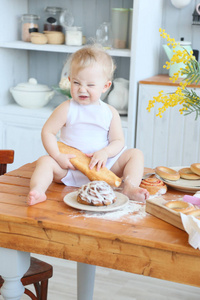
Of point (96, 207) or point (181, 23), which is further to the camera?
point (181, 23)

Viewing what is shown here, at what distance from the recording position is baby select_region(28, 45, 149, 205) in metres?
1.53

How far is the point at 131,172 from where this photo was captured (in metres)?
1.52

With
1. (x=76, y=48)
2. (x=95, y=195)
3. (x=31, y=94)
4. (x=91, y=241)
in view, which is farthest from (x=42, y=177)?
(x=31, y=94)

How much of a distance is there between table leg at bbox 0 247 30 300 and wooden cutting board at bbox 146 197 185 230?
37 cm

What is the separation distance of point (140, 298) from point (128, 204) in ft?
3.35

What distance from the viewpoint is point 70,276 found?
238cm

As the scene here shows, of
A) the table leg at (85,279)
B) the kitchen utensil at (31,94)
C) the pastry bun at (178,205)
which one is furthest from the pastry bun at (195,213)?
the kitchen utensil at (31,94)

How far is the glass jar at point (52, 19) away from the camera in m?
3.35

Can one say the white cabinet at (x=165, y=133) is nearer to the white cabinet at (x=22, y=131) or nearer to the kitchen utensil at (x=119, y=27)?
the kitchen utensil at (x=119, y=27)

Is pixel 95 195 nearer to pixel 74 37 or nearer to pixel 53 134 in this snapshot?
pixel 53 134

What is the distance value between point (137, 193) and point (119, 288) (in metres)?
1.05

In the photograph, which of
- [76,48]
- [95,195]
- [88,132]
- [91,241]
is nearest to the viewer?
[91,241]

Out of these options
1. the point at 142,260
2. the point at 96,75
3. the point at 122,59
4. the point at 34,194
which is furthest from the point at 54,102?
the point at 142,260

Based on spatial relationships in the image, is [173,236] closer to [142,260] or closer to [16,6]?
[142,260]
